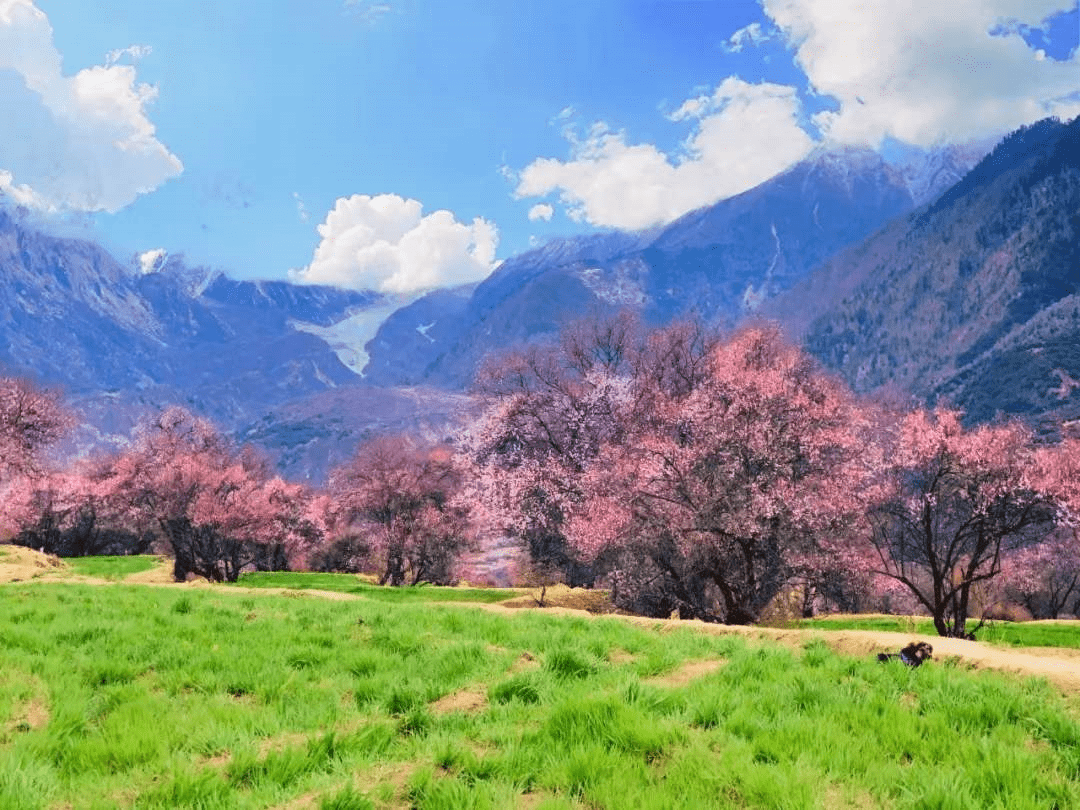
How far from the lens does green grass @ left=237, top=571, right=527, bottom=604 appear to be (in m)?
35.4

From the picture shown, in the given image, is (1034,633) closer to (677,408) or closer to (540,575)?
(677,408)

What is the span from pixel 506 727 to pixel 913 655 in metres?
5.70

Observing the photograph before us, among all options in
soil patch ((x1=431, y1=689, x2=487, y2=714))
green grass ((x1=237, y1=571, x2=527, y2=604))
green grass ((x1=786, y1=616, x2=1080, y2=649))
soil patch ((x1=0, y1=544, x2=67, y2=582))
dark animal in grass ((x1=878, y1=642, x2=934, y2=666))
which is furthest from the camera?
green grass ((x1=237, y1=571, x2=527, y2=604))

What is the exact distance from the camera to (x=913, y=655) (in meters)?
9.05

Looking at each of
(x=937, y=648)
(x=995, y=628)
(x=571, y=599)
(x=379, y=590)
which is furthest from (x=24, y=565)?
(x=995, y=628)

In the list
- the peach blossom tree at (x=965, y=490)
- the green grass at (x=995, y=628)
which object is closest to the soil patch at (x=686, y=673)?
the peach blossom tree at (x=965, y=490)

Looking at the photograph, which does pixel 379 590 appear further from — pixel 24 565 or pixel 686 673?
pixel 686 673

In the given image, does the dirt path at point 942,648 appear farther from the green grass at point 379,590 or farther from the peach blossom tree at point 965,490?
the green grass at point 379,590

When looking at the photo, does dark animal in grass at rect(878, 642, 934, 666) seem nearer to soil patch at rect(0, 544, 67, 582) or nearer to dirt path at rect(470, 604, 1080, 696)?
dirt path at rect(470, 604, 1080, 696)

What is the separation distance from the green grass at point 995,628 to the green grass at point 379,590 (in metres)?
17.3

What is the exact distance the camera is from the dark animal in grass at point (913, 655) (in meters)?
8.92

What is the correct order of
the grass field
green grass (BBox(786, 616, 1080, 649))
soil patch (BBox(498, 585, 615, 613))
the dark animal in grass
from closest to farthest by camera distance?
the grass field → the dark animal in grass → green grass (BBox(786, 616, 1080, 649)) → soil patch (BBox(498, 585, 615, 613))

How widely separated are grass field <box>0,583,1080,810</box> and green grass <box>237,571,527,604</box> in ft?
73.2

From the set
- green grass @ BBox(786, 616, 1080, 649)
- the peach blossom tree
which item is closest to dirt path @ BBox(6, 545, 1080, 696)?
the peach blossom tree
